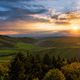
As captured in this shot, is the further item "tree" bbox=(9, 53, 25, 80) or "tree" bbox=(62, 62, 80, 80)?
"tree" bbox=(62, 62, 80, 80)

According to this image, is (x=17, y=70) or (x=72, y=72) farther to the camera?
(x=72, y=72)

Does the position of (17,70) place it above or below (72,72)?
above

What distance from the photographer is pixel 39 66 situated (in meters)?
153

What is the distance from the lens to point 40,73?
495 ft

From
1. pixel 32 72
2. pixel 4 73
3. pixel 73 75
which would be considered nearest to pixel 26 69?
pixel 32 72

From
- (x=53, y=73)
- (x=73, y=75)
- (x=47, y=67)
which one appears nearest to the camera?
(x=53, y=73)

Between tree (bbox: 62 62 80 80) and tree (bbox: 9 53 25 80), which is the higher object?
Result: tree (bbox: 9 53 25 80)

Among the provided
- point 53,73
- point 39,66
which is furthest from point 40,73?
point 53,73

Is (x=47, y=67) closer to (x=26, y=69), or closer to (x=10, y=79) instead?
(x=26, y=69)

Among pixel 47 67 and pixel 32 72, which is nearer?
pixel 32 72

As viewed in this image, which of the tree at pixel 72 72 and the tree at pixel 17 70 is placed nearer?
the tree at pixel 17 70

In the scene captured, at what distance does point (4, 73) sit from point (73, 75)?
36270mm

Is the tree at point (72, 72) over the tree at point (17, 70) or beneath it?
beneath

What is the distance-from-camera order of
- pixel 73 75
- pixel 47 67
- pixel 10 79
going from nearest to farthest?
pixel 10 79
pixel 73 75
pixel 47 67
